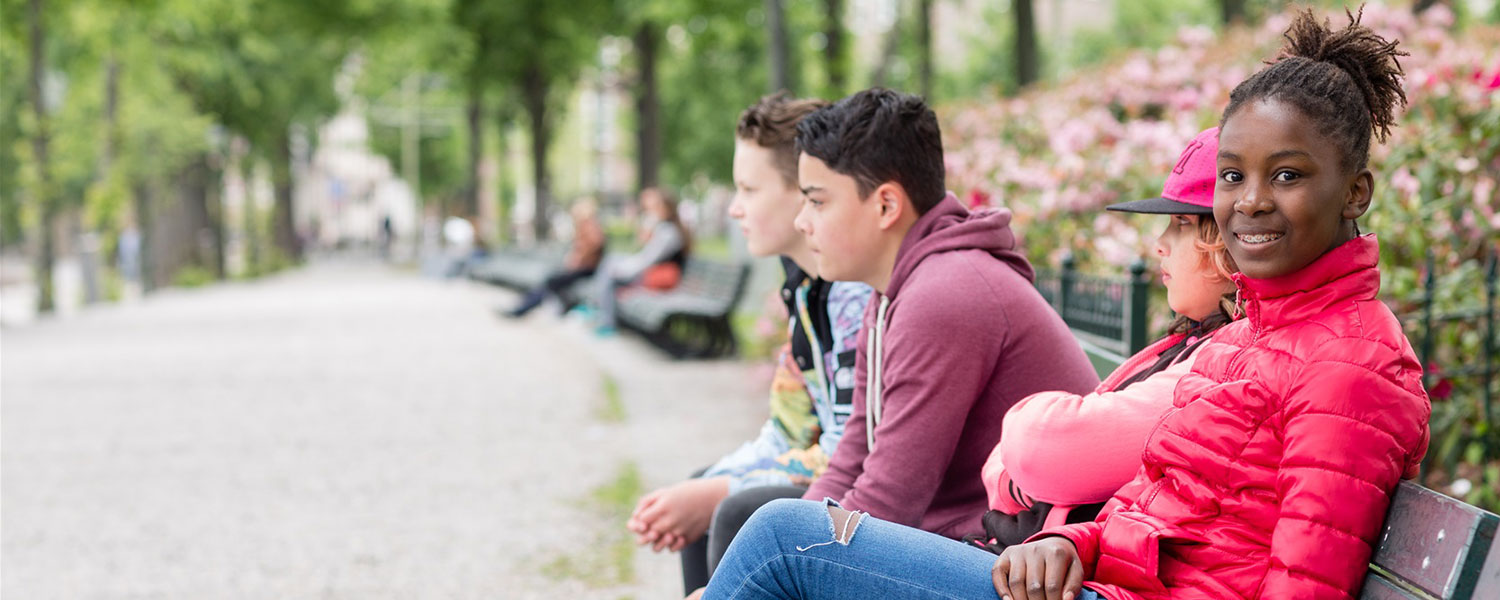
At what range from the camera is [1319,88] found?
5.84 ft

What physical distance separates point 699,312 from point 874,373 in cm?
859

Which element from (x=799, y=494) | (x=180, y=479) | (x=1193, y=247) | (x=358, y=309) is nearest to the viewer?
(x=1193, y=247)

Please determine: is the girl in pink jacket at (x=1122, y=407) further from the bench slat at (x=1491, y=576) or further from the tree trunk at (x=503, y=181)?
the tree trunk at (x=503, y=181)

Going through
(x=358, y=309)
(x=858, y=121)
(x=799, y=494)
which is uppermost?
(x=858, y=121)

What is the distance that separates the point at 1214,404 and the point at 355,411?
7866mm

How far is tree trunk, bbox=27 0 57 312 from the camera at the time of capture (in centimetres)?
1825

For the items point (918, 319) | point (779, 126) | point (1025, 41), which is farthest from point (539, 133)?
point (918, 319)

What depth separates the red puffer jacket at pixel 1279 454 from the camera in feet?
5.51

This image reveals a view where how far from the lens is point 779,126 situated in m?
3.34

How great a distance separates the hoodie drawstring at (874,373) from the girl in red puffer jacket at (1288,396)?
734mm

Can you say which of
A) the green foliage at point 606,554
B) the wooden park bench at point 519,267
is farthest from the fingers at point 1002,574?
the wooden park bench at point 519,267

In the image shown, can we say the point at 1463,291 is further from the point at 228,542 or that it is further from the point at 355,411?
the point at 355,411

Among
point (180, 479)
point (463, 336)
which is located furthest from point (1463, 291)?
point (463, 336)

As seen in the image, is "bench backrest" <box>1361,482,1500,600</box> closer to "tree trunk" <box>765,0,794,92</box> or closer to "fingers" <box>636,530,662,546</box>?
"fingers" <box>636,530,662,546</box>
